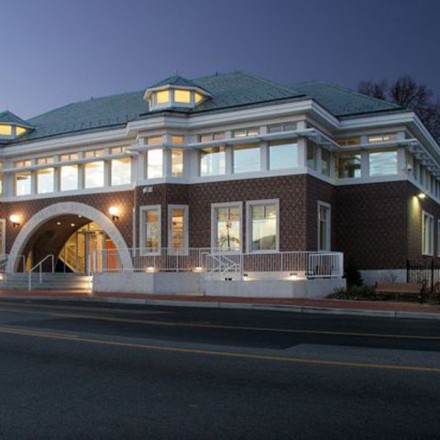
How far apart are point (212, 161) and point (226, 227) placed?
3.05m

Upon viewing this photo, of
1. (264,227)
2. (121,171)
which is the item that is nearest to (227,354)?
(264,227)

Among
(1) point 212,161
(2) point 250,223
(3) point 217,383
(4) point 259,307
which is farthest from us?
(1) point 212,161

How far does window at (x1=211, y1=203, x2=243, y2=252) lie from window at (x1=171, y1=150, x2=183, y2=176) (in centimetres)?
232

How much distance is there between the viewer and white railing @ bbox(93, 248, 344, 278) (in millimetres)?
24516

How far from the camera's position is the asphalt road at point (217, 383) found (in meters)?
5.57

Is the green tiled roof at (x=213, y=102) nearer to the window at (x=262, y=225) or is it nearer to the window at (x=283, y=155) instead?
the window at (x=283, y=155)

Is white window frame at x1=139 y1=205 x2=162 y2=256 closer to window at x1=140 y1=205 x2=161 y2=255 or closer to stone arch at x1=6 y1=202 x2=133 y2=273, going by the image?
window at x1=140 y1=205 x2=161 y2=255

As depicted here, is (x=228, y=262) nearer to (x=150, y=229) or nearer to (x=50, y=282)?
(x=150, y=229)

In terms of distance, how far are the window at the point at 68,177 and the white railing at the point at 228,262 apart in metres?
5.46

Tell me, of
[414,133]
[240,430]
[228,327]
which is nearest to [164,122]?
[414,133]

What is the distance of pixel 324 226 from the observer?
90.2 ft

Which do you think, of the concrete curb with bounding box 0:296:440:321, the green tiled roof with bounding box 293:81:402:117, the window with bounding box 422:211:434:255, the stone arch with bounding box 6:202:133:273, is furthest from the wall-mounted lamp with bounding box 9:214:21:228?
the window with bounding box 422:211:434:255

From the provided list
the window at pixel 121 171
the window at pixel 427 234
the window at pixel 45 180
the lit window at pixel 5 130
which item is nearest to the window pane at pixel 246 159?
the window at pixel 121 171

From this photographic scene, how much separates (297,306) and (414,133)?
43.9 ft
